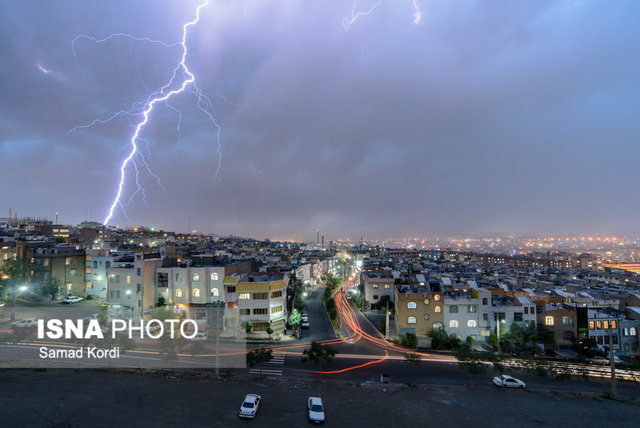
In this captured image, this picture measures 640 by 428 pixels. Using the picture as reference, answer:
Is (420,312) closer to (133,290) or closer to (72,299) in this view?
(133,290)

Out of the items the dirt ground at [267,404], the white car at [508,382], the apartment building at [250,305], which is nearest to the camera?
the dirt ground at [267,404]

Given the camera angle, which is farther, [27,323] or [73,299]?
[73,299]

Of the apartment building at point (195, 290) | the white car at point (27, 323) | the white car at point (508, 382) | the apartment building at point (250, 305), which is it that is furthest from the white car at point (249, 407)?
the white car at point (27, 323)

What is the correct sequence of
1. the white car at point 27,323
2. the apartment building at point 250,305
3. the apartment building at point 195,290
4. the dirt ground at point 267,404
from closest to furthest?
the dirt ground at point 267,404, the white car at point 27,323, the apartment building at point 250,305, the apartment building at point 195,290

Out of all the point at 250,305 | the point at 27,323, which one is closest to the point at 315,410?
the point at 250,305

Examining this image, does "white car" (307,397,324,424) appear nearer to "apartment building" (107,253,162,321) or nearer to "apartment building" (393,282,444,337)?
"apartment building" (393,282,444,337)

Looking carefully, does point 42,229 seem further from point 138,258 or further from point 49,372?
point 49,372

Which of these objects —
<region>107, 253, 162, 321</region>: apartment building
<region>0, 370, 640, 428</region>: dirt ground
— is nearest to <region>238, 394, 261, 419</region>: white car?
<region>0, 370, 640, 428</region>: dirt ground

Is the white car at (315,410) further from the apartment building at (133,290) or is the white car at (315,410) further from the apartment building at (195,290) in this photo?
the apartment building at (133,290)
